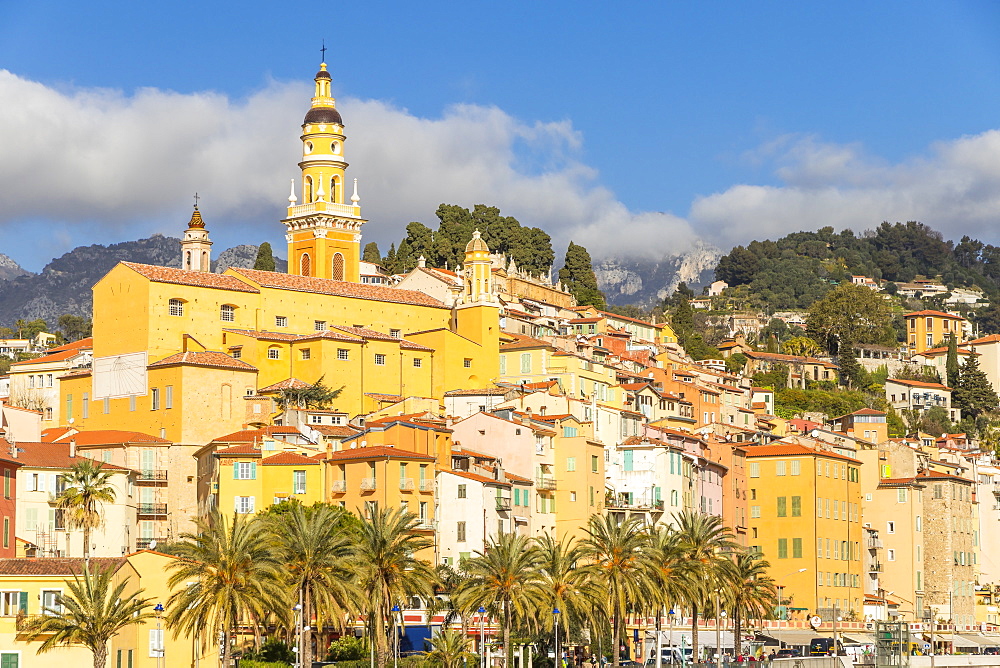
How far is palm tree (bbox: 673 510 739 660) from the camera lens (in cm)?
6838

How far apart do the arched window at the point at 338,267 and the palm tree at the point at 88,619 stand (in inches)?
2498

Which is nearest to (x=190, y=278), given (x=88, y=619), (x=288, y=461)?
(x=288, y=461)

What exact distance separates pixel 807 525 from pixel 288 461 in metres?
34.1

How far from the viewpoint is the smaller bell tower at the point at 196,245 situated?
10862 cm

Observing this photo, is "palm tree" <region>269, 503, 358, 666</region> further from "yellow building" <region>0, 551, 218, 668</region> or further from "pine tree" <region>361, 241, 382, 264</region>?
"pine tree" <region>361, 241, 382, 264</region>

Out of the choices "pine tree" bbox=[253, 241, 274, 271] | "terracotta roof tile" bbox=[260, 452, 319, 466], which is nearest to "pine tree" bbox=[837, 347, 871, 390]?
"pine tree" bbox=[253, 241, 274, 271]

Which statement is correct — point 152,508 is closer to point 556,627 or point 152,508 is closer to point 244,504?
point 244,504

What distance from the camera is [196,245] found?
10862cm

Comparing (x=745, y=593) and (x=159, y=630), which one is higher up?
(x=745, y=593)

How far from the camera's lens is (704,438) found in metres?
99.6

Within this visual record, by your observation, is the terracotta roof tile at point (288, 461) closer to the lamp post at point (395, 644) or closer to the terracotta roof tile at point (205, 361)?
the terracotta roof tile at point (205, 361)

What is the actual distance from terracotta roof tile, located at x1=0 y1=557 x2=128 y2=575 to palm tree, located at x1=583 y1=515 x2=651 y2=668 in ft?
59.8

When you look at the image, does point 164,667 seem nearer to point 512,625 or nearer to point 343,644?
point 343,644

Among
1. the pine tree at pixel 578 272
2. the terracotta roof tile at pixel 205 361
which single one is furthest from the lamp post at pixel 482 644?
the pine tree at pixel 578 272
